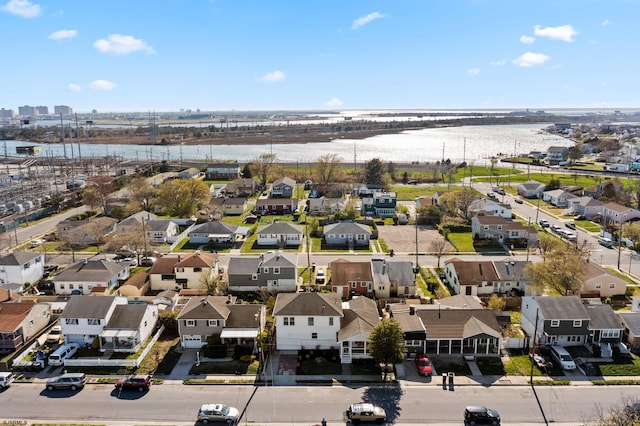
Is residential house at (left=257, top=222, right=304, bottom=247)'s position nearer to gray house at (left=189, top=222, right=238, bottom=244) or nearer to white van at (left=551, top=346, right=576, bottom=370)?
gray house at (left=189, top=222, right=238, bottom=244)

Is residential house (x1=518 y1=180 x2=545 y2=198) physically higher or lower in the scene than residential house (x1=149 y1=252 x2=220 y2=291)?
higher

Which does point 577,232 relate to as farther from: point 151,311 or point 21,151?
point 21,151

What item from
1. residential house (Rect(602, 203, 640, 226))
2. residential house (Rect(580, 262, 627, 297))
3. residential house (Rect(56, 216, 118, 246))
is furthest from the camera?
residential house (Rect(602, 203, 640, 226))

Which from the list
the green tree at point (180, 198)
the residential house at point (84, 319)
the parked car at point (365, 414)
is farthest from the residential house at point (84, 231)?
the parked car at point (365, 414)

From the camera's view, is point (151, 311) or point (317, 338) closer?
point (317, 338)

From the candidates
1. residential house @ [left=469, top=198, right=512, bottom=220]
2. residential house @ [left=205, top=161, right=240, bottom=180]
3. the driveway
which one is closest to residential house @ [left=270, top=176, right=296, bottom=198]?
the driveway

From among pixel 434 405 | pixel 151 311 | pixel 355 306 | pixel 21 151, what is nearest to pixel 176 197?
pixel 151 311
